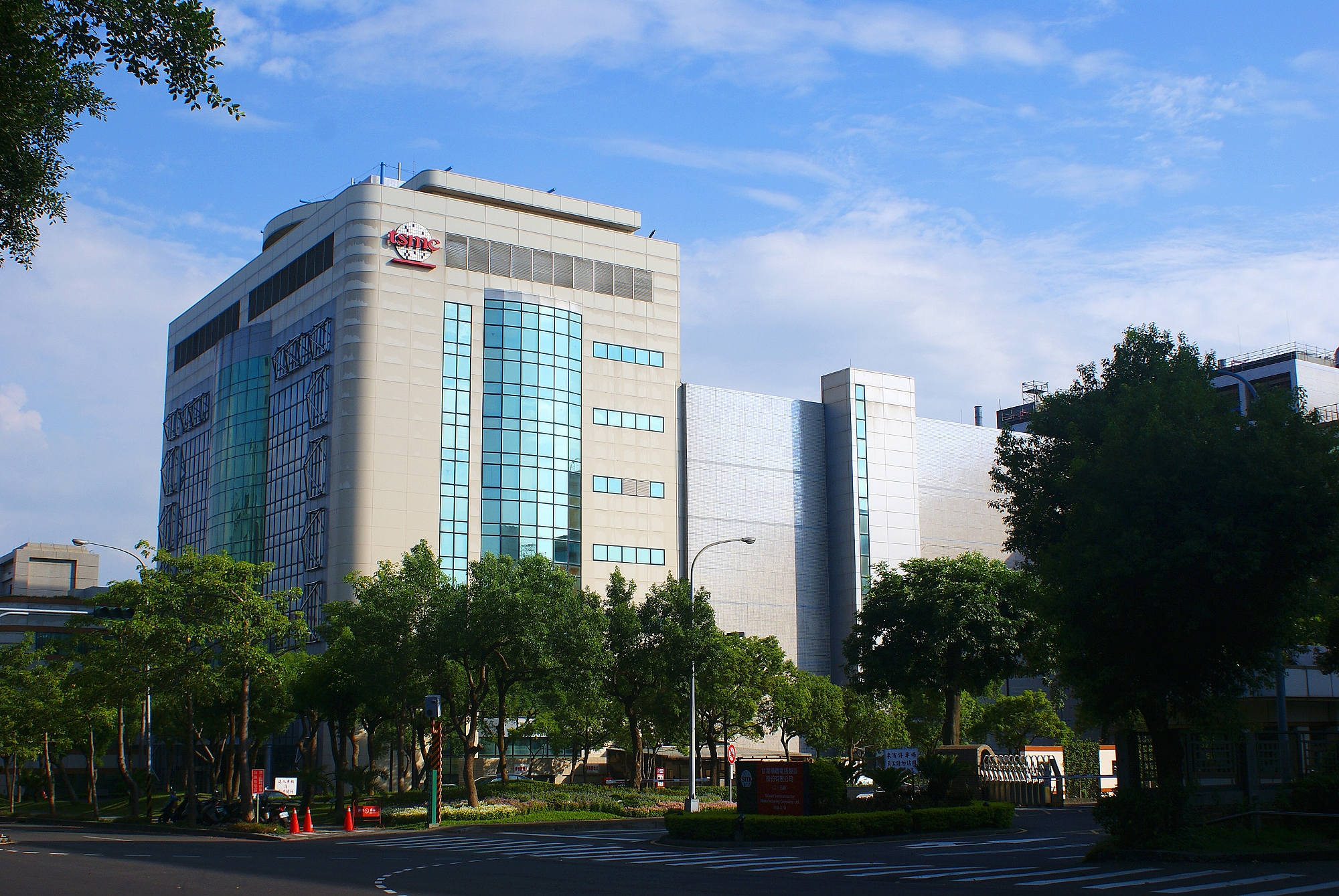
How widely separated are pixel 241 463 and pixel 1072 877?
266 ft

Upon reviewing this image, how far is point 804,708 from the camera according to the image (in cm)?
6900

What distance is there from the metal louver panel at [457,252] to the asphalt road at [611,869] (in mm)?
55526

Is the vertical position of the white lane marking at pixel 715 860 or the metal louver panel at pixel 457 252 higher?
the metal louver panel at pixel 457 252

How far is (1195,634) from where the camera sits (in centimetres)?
2595

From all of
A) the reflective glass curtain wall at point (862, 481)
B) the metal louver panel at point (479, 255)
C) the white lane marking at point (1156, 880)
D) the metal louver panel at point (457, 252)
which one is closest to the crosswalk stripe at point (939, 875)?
the white lane marking at point (1156, 880)

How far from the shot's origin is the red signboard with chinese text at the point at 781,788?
105 feet

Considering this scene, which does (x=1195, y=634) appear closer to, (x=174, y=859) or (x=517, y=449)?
(x=174, y=859)

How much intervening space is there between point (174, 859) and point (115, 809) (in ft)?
147

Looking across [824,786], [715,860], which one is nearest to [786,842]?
[824,786]

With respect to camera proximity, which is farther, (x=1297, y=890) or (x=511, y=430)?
(x=511, y=430)

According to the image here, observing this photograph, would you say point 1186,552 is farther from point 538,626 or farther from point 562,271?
point 562,271

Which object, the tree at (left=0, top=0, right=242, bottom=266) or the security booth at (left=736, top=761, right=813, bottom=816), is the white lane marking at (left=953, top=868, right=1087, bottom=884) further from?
the tree at (left=0, top=0, right=242, bottom=266)

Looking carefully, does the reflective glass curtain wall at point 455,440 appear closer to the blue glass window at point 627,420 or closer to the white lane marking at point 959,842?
the blue glass window at point 627,420

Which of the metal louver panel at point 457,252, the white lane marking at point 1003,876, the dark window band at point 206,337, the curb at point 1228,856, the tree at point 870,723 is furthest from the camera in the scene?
the dark window band at point 206,337
